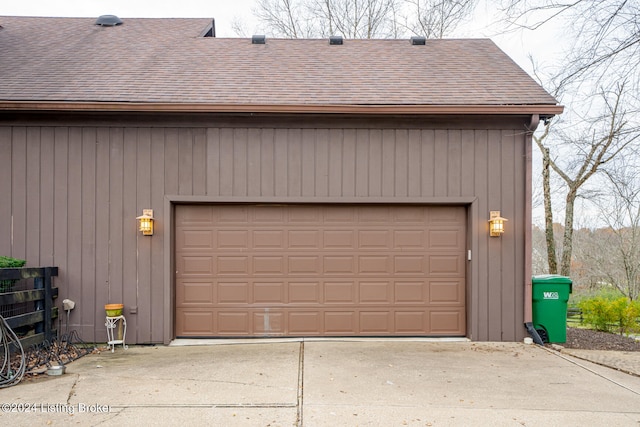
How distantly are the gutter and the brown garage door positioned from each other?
4.49 ft

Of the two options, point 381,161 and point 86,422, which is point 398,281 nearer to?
point 381,161

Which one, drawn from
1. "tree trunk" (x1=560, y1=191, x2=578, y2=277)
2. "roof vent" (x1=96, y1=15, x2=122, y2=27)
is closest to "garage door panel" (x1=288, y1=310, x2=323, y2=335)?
"roof vent" (x1=96, y1=15, x2=122, y2=27)

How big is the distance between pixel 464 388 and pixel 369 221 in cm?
297

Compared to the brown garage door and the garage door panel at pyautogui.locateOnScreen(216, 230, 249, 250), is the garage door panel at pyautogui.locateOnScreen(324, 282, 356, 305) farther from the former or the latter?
the garage door panel at pyautogui.locateOnScreen(216, 230, 249, 250)

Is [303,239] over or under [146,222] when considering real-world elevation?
under

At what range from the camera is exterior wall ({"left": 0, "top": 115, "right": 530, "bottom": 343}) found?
6.71 m

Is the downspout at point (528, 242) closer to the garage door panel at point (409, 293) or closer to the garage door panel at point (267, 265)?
the garage door panel at point (409, 293)

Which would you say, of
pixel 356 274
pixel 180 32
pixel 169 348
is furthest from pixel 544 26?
pixel 180 32

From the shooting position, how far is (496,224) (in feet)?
22.1

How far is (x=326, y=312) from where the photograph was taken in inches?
273

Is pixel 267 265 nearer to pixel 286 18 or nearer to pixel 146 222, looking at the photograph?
pixel 146 222

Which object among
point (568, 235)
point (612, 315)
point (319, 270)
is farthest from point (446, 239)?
point (568, 235)

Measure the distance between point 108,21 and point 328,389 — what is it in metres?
8.91

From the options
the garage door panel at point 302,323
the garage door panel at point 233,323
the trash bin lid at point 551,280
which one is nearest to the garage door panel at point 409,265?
the garage door panel at point 302,323
